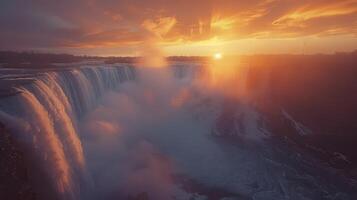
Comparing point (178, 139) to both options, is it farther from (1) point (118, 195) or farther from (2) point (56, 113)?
(2) point (56, 113)

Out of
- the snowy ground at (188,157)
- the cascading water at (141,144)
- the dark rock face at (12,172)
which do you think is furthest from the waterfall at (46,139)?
the snowy ground at (188,157)

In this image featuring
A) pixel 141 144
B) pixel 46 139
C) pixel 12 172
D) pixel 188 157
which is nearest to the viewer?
pixel 12 172

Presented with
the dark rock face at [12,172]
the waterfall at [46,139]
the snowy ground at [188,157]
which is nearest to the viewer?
the dark rock face at [12,172]

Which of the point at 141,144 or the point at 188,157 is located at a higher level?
the point at 141,144

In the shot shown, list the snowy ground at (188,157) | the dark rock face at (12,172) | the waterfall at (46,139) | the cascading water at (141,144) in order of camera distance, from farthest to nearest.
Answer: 1. the snowy ground at (188,157)
2. the cascading water at (141,144)
3. the waterfall at (46,139)
4. the dark rock face at (12,172)

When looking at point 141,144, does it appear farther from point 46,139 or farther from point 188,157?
point 46,139

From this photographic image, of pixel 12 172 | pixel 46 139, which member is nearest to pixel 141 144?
pixel 46 139

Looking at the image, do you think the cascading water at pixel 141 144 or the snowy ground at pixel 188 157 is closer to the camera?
the cascading water at pixel 141 144

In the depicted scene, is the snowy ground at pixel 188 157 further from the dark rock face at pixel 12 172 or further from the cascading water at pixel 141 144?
the dark rock face at pixel 12 172
